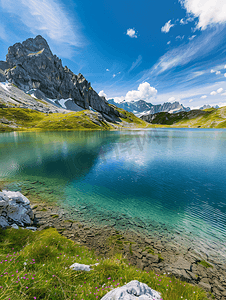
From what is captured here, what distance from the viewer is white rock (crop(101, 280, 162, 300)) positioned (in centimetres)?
489

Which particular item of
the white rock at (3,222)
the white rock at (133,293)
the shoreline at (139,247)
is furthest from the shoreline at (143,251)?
the white rock at (133,293)

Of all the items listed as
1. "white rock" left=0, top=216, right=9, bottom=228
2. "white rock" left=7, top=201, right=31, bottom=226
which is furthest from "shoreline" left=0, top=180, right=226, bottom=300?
"white rock" left=0, top=216, right=9, bottom=228

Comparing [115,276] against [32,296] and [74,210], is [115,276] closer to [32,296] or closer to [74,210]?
[32,296]

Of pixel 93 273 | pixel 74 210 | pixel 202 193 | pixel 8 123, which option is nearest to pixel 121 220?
pixel 74 210

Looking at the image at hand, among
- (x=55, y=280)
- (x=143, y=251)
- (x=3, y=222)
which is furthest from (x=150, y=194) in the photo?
(x=55, y=280)

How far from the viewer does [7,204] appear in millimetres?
14797

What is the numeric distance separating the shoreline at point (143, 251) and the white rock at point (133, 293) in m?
6.96

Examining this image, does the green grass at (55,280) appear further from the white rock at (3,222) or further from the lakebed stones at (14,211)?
the lakebed stones at (14,211)

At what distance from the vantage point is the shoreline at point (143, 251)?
35.1 ft

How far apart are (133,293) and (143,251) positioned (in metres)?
9.36

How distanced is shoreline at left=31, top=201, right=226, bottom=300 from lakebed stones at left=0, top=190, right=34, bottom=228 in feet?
5.37

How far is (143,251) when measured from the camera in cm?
1316

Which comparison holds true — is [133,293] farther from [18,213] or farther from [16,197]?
[16,197]

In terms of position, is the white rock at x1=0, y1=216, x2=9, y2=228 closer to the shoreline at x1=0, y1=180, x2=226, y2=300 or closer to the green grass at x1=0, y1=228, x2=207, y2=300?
the shoreline at x1=0, y1=180, x2=226, y2=300
